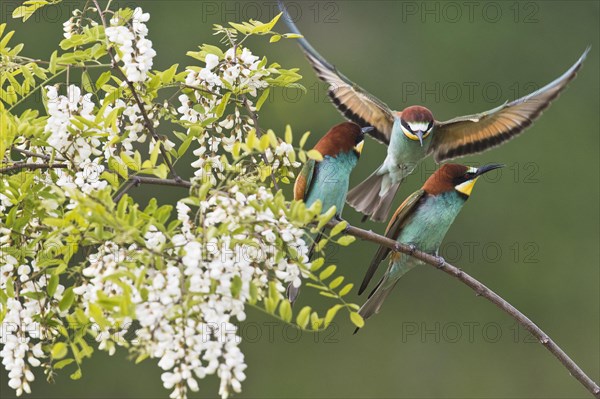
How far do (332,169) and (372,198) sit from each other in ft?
0.88

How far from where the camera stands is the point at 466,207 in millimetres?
7246

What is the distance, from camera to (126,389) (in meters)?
7.07

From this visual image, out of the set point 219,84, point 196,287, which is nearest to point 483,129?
point 219,84

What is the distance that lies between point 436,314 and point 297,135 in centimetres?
161

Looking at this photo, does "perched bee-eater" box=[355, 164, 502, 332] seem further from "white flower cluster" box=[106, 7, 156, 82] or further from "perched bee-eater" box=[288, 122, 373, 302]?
"white flower cluster" box=[106, 7, 156, 82]

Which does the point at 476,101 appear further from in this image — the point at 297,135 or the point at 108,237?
the point at 108,237

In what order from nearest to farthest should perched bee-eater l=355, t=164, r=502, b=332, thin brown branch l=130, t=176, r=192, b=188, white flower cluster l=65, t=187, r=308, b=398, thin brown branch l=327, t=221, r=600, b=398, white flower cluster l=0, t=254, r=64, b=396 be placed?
white flower cluster l=65, t=187, r=308, b=398, white flower cluster l=0, t=254, r=64, b=396, thin brown branch l=130, t=176, r=192, b=188, thin brown branch l=327, t=221, r=600, b=398, perched bee-eater l=355, t=164, r=502, b=332

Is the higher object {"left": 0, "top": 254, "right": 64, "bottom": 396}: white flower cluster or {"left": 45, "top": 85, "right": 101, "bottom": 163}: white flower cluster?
{"left": 45, "top": 85, "right": 101, "bottom": 163}: white flower cluster

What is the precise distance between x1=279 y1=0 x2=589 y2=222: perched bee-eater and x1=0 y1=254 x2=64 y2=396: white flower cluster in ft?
4.21

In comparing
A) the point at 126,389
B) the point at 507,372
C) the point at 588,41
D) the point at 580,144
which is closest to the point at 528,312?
the point at 507,372

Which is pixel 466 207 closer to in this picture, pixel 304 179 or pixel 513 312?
pixel 304 179

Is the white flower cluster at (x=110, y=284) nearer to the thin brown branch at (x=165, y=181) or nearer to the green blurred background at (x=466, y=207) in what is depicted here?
the thin brown branch at (x=165, y=181)

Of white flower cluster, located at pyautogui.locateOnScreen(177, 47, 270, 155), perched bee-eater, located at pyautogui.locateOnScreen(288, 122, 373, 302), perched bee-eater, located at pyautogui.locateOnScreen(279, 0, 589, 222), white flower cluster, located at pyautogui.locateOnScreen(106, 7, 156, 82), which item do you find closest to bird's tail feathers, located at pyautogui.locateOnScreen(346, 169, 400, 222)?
perched bee-eater, located at pyautogui.locateOnScreen(279, 0, 589, 222)

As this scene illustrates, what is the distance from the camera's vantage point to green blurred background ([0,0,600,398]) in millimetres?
7023
